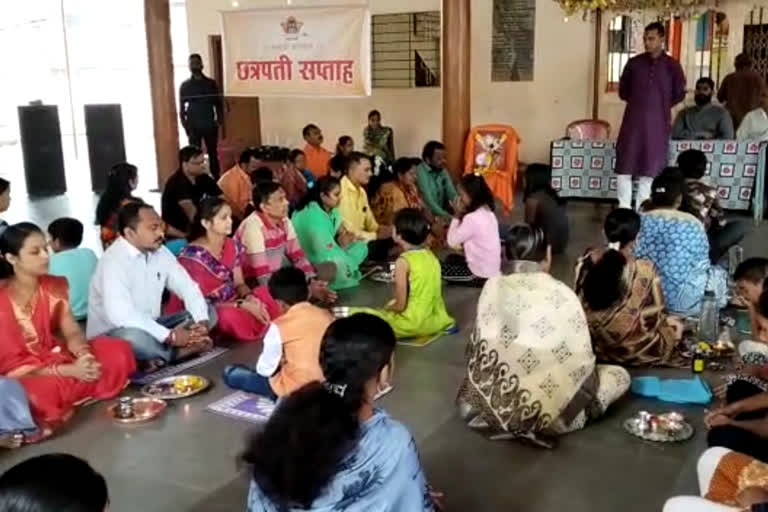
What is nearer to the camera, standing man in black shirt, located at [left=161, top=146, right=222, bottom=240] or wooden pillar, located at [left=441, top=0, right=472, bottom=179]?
standing man in black shirt, located at [left=161, top=146, right=222, bottom=240]

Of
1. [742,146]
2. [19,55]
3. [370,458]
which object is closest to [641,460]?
[370,458]

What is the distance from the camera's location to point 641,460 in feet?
10.4

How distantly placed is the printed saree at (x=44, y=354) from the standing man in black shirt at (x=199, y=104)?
6111 millimetres

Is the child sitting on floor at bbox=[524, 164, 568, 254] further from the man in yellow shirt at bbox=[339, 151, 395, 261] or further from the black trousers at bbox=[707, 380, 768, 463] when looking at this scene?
the black trousers at bbox=[707, 380, 768, 463]

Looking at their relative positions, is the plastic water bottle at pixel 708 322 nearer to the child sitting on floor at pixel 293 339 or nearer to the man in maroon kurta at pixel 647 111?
the child sitting on floor at pixel 293 339

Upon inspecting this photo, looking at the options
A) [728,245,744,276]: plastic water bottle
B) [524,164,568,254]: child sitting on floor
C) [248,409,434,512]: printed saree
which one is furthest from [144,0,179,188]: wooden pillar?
[248,409,434,512]: printed saree

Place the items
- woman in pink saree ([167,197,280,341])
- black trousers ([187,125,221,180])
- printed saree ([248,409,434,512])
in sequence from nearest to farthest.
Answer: printed saree ([248,409,434,512])
woman in pink saree ([167,197,280,341])
black trousers ([187,125,221,180])

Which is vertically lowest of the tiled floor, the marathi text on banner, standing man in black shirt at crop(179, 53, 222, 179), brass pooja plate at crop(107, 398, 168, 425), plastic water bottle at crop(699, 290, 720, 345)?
the tiled floor

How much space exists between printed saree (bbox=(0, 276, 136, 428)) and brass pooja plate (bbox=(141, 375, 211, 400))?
0.20 meters

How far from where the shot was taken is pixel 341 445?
1.83 metres

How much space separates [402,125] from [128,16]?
30.4 feet

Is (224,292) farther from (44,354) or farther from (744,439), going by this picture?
(744,439)

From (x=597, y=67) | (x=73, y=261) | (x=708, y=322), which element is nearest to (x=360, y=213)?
(x=73, y=261)

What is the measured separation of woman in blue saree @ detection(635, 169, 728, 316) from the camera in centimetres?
462
